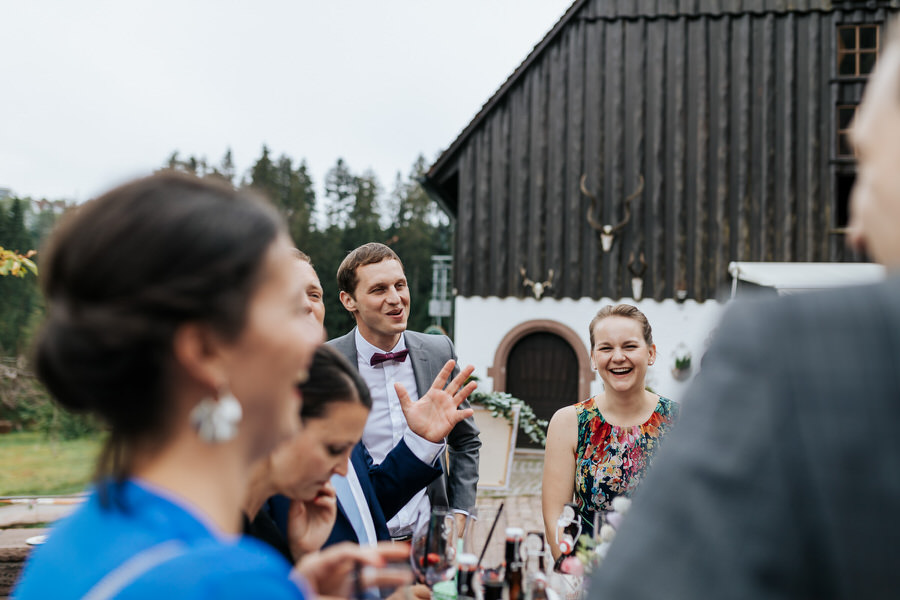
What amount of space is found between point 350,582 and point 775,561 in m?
0.72

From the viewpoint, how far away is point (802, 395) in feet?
2.00

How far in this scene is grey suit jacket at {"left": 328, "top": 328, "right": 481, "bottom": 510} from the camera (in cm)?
371

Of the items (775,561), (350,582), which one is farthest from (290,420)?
(775,561)

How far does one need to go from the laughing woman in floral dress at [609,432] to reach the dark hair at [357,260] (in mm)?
1215

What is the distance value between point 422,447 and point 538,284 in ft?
33.6

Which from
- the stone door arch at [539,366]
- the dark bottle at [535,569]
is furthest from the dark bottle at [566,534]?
the stone door arch at [539,366]

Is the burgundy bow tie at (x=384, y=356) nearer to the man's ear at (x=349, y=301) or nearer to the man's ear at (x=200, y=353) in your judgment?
the man's ear at (x=349, y=301)

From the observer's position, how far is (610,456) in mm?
3035

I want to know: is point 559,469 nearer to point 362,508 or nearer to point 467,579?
point 362,508

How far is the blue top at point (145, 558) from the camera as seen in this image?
0.79 metres

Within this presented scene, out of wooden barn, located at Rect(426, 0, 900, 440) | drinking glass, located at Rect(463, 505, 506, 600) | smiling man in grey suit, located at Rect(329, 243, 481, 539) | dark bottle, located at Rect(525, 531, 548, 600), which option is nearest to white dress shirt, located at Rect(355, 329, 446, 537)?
smiling man in grey suit, located at Rect(329, 243, 481, 539)

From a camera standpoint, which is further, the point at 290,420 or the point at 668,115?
the point at 668,115

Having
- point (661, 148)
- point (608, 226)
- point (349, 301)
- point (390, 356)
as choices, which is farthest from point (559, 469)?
point (661, 148)

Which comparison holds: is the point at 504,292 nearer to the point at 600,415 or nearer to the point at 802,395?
the point at 600,415
